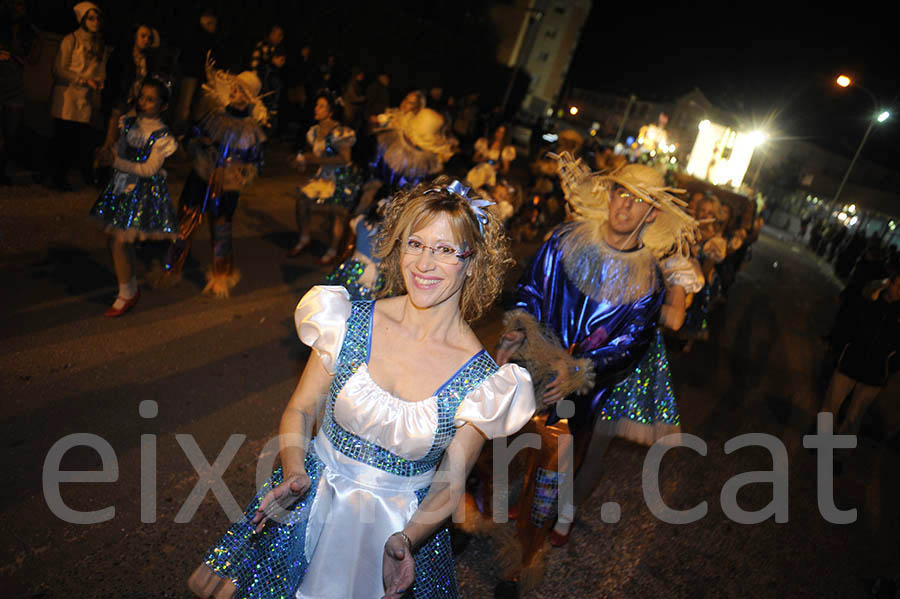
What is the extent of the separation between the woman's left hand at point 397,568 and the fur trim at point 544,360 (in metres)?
1.56

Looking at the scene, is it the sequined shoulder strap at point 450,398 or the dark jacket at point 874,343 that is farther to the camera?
the dark jacket at point 874,343

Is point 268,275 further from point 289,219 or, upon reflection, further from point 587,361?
point 587,361

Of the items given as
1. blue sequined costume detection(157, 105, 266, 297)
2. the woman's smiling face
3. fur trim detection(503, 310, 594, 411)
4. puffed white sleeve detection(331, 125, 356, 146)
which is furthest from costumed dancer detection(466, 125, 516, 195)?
the woman's smiling face

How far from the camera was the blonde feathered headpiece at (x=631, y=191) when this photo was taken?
3.47m

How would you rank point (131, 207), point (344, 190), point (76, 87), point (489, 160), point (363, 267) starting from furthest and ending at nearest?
point (489, 160) < point (344, 190) < point (76, 87) < point (131, 207) < point (363, 267)

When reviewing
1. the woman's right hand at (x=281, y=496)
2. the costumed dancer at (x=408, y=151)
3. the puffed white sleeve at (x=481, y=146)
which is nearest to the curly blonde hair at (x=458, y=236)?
the woman's right hand at (x=281, y=496)

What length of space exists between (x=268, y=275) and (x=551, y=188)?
24.9 feet

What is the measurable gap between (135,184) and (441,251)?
3.91 meters

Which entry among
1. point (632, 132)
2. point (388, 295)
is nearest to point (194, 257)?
point (388, 295)

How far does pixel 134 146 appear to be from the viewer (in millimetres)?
4773

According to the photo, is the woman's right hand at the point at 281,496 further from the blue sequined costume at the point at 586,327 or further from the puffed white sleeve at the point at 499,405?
the blue sequined costume at the point at 586,327

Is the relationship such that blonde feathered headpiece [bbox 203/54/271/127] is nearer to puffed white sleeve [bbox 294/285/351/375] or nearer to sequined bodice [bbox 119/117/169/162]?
sequined bodice [bbox 119/117/169/162]

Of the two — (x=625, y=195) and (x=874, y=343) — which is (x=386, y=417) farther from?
(x=874, y=343)

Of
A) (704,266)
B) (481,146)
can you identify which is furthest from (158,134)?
(704,266)
